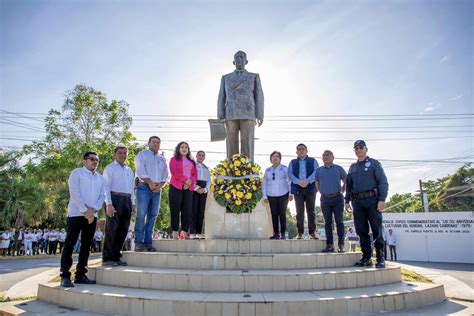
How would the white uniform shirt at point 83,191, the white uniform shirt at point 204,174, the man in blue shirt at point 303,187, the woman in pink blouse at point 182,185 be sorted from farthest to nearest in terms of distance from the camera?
1. the white uniform shirt at point 204,174
2. the man in blue shirt at point 303,187
3. the woman in pink blouse at point 182,185
4. the white uniform shirt at point 83,191

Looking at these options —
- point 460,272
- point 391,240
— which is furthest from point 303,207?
point 391,240

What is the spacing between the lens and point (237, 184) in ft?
23.1

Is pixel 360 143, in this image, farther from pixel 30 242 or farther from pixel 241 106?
pixel 30 242

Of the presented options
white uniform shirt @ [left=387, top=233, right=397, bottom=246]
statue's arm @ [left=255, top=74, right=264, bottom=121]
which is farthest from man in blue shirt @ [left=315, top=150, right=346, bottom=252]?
white uniform shirt @ [left=387, top=233, right=397, bottom=246]

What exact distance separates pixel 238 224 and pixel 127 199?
2.45 m

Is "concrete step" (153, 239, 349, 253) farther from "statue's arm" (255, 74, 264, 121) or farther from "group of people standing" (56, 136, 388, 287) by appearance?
"statue's arm" (255, 74, 264, 121)

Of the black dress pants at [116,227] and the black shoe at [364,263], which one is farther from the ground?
the black dress pants at [116,227]

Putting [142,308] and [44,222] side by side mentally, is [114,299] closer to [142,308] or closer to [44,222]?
[142,308]

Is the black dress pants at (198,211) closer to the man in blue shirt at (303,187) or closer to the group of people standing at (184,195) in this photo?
the group of people standing at (184,195)

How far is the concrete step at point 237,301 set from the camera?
3.76m

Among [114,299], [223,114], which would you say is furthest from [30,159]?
[114,299]

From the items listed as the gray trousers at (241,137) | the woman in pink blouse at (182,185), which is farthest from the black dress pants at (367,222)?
the woman in pink blouse at (182,185)

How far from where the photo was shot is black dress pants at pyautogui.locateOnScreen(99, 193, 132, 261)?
5391 millimetres

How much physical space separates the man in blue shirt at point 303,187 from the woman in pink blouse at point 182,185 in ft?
6.62
